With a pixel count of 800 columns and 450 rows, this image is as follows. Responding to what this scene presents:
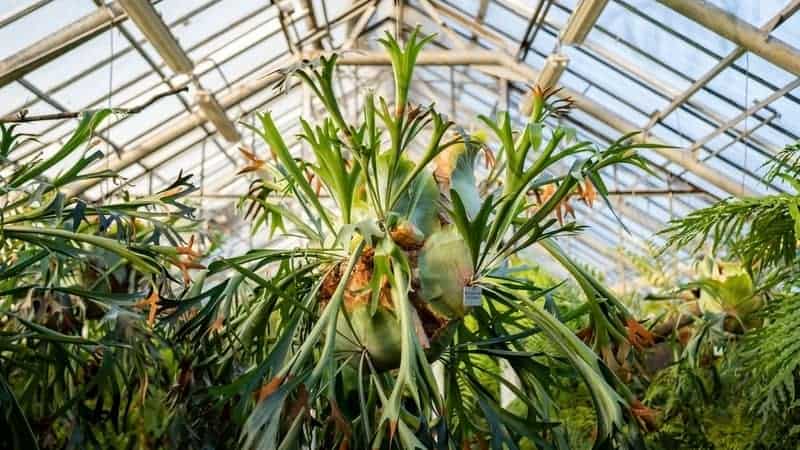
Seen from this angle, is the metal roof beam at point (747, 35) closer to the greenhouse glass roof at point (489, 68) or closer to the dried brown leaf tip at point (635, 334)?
the greenhouse glass roof at point (489, 68)

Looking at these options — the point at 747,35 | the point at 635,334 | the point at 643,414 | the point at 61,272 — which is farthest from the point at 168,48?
the point at 643,414

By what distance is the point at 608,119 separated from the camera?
7.83m

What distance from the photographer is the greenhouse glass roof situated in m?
5.11

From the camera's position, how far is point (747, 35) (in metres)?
4.92

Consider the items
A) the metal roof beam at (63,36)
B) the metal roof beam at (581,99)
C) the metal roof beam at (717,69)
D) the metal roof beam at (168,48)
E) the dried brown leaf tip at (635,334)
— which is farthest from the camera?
the metal roof beam at (581,99)

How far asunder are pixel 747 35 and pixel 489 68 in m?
3.38

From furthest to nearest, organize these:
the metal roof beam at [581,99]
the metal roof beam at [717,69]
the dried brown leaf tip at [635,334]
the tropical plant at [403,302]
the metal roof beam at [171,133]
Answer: the metal roof beam at [171,133], the metal roof beam at [581,99], the metal roof beam at [717,69], the dried brown leaf tip at [635,334], the tropical plant at [403,302]

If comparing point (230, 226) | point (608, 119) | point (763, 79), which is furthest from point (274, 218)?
point (230, 226)

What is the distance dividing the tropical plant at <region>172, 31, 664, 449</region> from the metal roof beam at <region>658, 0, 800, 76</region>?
125 inches

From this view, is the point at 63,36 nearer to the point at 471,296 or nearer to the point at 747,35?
the point at 747,35

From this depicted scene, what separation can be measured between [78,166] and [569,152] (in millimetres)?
1060

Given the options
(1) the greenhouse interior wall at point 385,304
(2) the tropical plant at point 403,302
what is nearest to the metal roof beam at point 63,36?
(1) the greenhouse interior wall at point 385,304

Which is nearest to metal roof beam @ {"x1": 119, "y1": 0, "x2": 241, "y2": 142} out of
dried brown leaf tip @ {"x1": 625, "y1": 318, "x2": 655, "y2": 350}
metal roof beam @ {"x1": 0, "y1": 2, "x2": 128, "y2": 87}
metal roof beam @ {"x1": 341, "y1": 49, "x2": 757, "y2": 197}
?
metal roof beam @ {"x1": 0, "y1": 2, "x2": 128, "y2": 87}

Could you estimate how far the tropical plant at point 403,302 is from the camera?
1679 mm
